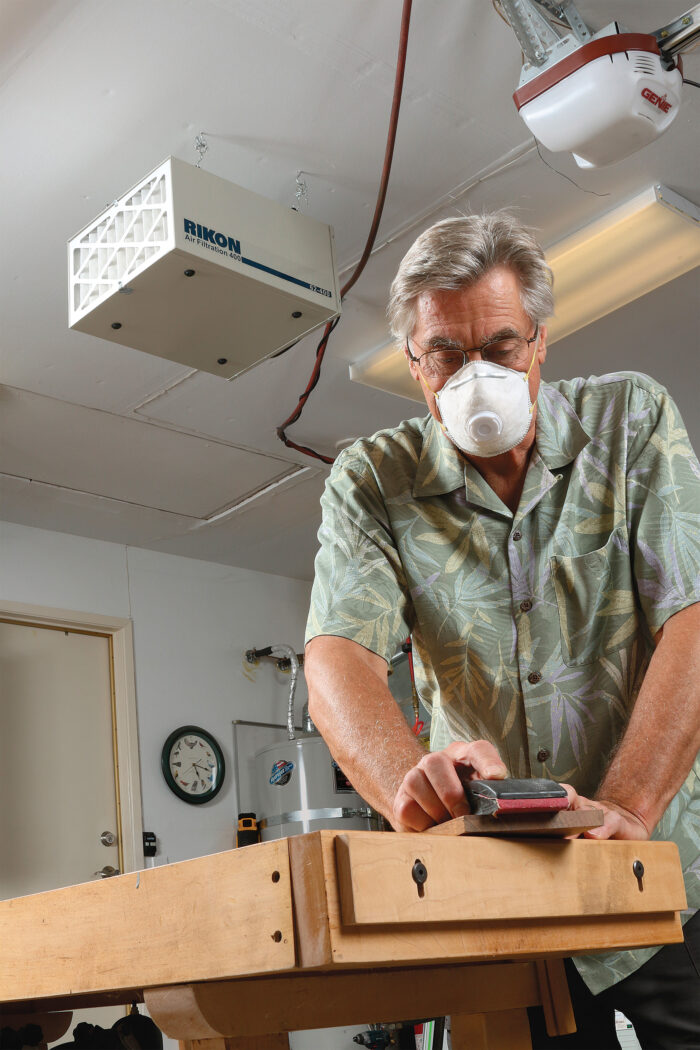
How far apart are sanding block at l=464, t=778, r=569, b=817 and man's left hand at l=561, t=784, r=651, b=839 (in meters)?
0.05

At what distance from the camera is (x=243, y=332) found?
2.72 m

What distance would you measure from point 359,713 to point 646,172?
2.34 m

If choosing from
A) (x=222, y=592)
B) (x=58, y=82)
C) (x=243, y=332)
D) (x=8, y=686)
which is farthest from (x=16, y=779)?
(x=58, y=82)

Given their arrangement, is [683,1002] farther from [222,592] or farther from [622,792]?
[222,592]

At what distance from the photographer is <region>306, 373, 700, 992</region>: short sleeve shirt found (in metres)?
1.17

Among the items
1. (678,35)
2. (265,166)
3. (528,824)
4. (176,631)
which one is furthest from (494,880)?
(176,631)

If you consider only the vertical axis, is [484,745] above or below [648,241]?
below

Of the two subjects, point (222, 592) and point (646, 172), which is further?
point (222, 592)

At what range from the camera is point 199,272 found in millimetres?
2432

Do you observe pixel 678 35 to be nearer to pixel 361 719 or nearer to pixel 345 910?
pixel 361 719

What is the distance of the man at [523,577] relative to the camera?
1.05m

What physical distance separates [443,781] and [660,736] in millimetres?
A: 351

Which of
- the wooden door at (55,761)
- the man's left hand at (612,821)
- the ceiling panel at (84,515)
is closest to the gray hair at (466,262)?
the man's left hand at (612,821)

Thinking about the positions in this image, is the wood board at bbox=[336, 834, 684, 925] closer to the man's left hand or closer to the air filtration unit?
the man's left hand
